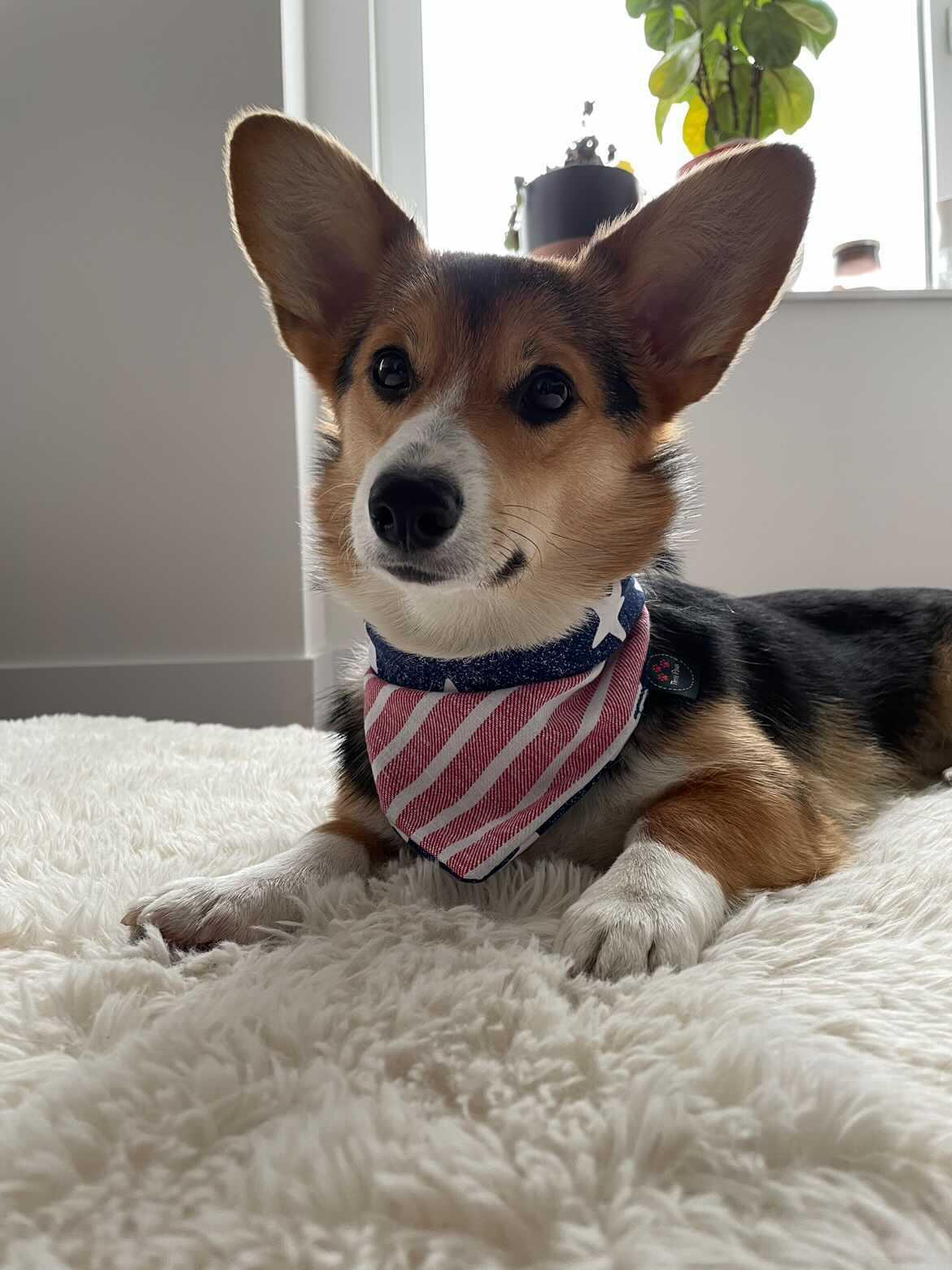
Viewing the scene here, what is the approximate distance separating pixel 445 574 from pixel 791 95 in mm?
2724

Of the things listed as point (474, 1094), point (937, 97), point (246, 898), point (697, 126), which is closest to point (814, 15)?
point (697, 126)

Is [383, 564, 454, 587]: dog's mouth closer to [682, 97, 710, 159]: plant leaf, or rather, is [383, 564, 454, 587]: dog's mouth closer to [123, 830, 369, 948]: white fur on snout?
[123, 830, 369, 948]: white fur on snout

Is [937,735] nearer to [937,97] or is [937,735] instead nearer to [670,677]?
[670,677]

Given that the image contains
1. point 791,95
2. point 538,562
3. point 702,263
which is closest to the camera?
point 538,562

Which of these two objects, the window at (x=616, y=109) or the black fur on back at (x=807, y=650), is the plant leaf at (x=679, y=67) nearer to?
the window at (x=616, y=109)

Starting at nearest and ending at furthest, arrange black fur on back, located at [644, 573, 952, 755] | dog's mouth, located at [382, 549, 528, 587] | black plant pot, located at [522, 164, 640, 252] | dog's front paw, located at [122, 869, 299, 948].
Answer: dog's front paw, located at [122, 869, 299, 948] < dog's mouth, located at [382, 549, 528, 587] < black fur on back, located at [644, 573, 952, 755] < black plant pot, located at [522, 164, 640, 252]

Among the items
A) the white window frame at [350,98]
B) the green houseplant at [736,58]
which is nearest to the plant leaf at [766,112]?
the green houseplant at [736,58]

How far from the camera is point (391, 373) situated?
115 cm

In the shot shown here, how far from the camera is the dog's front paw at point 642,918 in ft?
2.39

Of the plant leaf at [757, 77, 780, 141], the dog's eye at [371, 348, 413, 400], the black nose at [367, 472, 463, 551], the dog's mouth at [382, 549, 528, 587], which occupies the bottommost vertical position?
the dog's mouth at [382, 549, 528, 587]

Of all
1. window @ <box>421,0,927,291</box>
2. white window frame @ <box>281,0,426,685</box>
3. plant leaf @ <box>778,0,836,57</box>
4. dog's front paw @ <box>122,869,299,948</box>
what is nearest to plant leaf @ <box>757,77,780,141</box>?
plant leaf @ <box>778,0,836,57</box>

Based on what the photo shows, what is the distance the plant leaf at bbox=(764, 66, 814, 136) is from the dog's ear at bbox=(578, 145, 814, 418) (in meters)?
2.15

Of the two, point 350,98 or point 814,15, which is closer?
point 814,15

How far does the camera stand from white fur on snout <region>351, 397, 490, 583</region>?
922 millimetres
